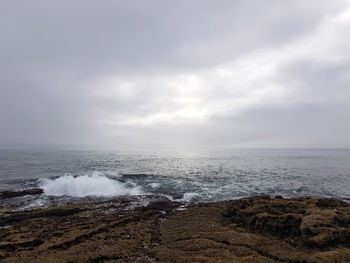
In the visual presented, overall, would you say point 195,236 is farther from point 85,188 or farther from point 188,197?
point 85,188

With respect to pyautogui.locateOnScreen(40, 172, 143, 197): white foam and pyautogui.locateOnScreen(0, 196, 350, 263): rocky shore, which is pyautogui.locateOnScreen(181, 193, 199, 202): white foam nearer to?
pyautogui.locateOnScreen(40, 172, 143, 197): white foam

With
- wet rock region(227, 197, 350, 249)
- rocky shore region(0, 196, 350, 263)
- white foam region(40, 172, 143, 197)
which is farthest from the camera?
white foam region(40, 172, 143, 197)

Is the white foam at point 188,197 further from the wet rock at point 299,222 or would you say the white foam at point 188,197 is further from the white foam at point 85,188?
the wet rock at point 299,222

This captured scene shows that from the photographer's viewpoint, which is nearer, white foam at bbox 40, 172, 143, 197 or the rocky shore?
the rocky shore

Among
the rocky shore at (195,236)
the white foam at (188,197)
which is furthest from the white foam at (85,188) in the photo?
the rocky shore at (195,236)

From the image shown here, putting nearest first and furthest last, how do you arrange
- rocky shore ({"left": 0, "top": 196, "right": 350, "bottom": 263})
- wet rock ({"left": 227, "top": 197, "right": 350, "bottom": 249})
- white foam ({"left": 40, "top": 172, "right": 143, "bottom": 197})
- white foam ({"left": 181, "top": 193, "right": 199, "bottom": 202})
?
rocky shore ({"left": 0, "top": 196, "right": 350, "bottom": 263}) → wet rock ({"left": 227, "top": 197, "right": 350, "bottom": 249}) → white foam ({"left": 181, "top": 193, "right": 199, "bottom": 202}) → white foam ({"left": 40, "top": 172, "right": 143, "bottom": 197})

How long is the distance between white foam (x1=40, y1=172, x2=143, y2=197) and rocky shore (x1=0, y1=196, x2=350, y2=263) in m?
10.7

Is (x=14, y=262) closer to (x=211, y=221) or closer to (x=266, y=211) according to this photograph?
(x=211, y=221)

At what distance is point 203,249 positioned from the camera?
29.0 ft

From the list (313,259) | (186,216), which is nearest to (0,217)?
(186,216)

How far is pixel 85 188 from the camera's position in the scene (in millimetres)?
27516

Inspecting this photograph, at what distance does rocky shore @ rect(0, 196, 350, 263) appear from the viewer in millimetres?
8453

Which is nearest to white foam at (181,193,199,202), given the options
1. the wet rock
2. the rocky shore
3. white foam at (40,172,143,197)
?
white foam at (40,172,143,197)

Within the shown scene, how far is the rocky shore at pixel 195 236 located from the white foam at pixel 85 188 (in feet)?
35.2
